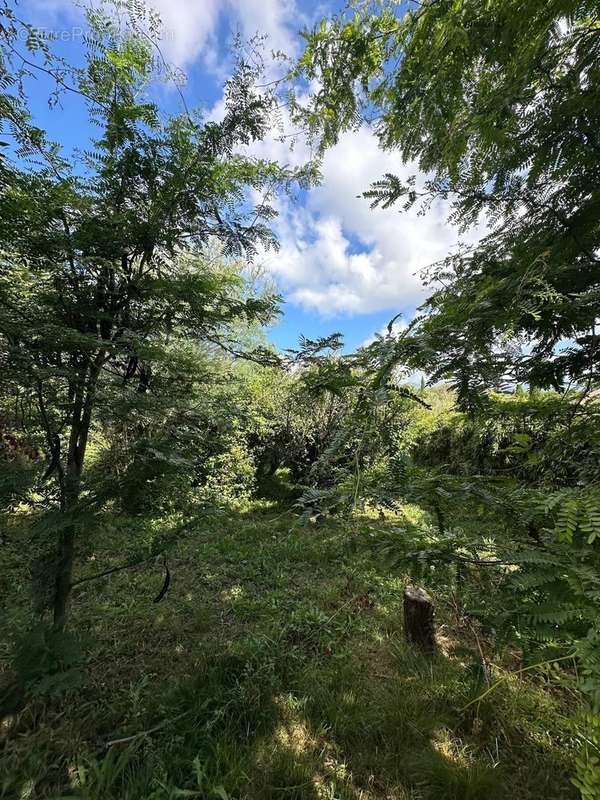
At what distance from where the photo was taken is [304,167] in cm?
221

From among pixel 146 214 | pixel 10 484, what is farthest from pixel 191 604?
pixel 146 214

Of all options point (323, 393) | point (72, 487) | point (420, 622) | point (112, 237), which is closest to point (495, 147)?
point (323, 393)

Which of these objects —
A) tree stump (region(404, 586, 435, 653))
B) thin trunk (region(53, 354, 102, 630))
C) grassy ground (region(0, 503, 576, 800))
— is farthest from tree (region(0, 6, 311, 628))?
tree stump (region(404, 586, 435, 653))

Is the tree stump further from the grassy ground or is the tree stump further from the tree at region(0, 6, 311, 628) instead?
the tree at region(0, 6, 311, 628)

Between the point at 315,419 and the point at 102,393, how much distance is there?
13.5ft

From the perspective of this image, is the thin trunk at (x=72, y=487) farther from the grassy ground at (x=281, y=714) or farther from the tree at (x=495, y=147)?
the tree at (x=495, y=147)

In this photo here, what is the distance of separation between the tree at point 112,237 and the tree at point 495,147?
0.66 meters

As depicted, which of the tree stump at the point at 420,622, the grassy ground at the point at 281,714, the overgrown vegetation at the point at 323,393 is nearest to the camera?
the overgrown vegetation at the point at 323,393

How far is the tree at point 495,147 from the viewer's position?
1080 mm

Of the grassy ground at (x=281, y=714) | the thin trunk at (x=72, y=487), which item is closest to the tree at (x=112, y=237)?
the thin trunk at (x=72, y=487)

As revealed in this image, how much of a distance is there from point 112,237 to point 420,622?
308cm

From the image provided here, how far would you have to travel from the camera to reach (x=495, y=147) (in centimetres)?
142

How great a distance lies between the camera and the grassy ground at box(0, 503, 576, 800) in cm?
151

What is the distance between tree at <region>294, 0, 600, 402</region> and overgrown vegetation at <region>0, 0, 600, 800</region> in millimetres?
13
